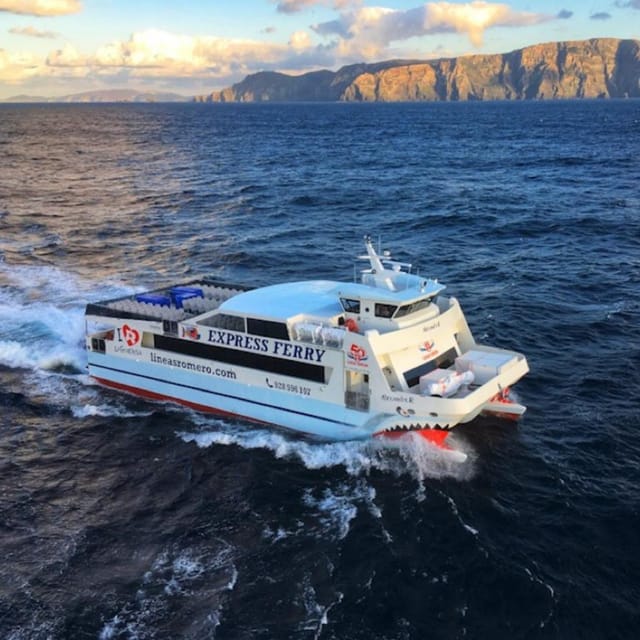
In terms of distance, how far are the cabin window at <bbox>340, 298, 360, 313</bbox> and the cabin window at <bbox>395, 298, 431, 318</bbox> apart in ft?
5.32

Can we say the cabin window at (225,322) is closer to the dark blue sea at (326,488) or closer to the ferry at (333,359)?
the ferry at (333,359)

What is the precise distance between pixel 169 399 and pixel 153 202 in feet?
169

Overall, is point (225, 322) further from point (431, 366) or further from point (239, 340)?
point (431, 366)

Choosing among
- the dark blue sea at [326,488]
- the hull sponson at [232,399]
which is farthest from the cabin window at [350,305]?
the dark blue sea at [326,488]

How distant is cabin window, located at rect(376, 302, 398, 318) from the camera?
25.8m

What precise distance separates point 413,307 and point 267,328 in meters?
5.82

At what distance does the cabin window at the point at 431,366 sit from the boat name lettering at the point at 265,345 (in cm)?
353

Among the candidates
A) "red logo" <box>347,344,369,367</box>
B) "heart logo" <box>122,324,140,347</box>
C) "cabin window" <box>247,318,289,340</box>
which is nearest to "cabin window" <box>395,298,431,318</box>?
"red logo" <box>347,344,369,367</box>

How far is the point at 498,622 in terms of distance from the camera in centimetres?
1733

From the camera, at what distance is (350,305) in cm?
2667

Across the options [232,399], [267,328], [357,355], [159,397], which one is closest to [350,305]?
[357,355]

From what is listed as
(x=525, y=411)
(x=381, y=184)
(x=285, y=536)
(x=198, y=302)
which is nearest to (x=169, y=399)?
(x=198, y=302)

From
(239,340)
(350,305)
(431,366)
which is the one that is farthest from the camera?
(239,340)

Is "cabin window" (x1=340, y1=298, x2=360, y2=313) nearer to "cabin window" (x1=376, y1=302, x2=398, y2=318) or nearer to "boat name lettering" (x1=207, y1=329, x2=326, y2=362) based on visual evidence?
"cabin window" (x1=376, y1=302, x2=398, y2=318)
